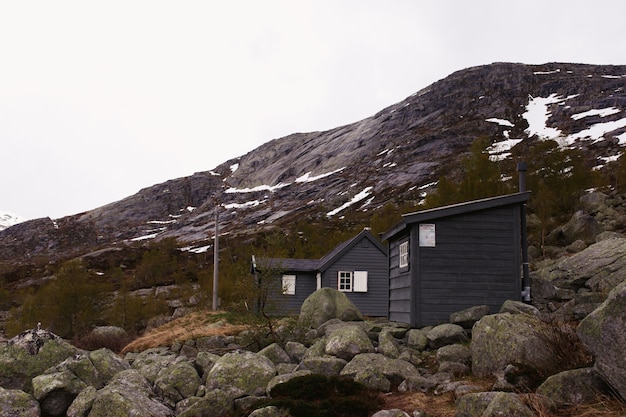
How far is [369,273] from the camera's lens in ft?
108

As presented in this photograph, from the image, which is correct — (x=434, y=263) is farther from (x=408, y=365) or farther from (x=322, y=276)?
(x=322, y=276)

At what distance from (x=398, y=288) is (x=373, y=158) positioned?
115659mm

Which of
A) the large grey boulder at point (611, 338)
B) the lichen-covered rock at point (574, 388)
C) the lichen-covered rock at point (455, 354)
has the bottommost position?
the lichen-covered rock at point (455, 354)

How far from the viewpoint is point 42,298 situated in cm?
4566

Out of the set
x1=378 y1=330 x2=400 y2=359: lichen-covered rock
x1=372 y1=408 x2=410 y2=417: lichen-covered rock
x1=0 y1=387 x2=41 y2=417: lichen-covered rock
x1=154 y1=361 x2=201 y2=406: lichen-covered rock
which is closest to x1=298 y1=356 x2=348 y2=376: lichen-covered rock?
x1=378 y1=330 x2=400 y2=359: lichen-covered rock

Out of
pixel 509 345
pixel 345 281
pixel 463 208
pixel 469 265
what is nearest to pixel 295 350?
pixel 469 265

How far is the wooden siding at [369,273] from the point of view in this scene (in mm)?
32219

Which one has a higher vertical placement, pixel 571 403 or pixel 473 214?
pixel 473 214

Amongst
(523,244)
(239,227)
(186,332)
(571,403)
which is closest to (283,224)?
(239,227)

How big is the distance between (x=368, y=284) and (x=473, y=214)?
54.7 feet

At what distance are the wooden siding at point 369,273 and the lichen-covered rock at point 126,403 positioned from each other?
69.1ft

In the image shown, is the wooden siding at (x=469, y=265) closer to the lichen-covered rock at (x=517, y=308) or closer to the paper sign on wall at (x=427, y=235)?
the paper sign on wall at (x=427, y=235)

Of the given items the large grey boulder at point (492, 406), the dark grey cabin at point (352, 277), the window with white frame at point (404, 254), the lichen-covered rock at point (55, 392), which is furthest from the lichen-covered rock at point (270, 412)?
the dark grey cabin at point (352, 277)

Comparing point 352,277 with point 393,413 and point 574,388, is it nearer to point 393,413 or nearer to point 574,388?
point 393,413
